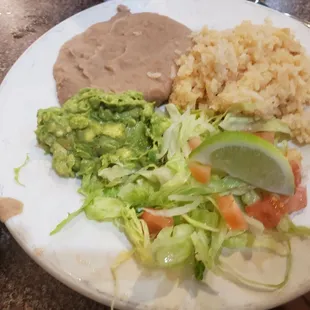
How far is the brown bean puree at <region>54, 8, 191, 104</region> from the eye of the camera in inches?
68.3

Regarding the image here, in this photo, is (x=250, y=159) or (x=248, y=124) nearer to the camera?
(x=250, y=159)

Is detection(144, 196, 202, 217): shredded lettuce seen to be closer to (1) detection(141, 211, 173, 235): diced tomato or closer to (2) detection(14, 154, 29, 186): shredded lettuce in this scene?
(1) detection(141, 211, 173, 235): diced tomato

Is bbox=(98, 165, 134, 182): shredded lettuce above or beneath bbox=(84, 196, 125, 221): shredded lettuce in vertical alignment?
above

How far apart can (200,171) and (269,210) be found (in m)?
0.28

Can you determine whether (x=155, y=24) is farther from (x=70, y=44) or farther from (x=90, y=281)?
(x=90, y=281)

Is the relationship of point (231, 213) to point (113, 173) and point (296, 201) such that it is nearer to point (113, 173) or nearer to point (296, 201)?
point (296, 201)

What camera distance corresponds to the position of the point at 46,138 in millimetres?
1541

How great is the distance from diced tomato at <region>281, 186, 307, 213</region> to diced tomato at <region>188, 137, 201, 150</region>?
38cm

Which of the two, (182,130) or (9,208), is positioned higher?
(182,130)

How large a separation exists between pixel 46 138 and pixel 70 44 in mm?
566

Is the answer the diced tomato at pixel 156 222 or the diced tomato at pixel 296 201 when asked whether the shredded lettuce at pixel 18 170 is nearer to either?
the diced tomato at pixel 156 222

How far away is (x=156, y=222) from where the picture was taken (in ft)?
4.67

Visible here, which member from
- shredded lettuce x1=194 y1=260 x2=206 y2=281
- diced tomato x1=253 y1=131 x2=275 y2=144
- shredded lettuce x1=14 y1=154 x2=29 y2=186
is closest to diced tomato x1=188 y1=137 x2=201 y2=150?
diced tomato x1=253 y1=131 x2=275 y2=144

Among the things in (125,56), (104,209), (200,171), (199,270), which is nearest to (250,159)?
(200,171)
